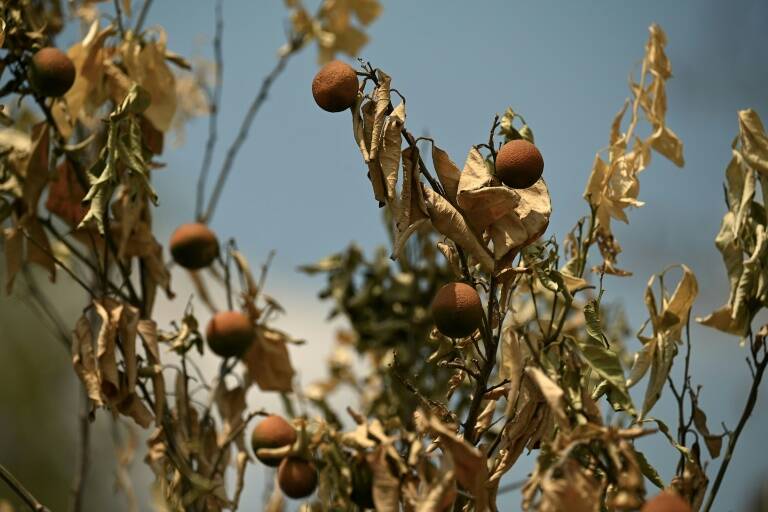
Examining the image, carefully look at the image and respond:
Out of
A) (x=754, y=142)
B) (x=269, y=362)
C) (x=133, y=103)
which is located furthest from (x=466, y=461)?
(x=269, y=362)

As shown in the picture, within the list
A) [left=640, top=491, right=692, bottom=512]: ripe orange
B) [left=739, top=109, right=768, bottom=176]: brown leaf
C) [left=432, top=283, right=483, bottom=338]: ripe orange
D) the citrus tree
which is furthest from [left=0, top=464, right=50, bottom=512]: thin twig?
[left=739, top=109, right=768, bottom=176]: brown leaf

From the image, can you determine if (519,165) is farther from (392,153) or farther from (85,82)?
(85,82)

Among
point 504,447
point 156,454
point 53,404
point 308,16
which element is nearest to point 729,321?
point 504,447

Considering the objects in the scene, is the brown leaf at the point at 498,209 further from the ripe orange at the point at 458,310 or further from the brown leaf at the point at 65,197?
the brown leaf at the point at 65,197

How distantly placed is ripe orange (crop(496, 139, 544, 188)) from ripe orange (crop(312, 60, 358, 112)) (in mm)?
211

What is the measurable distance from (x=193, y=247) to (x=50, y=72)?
485 mm

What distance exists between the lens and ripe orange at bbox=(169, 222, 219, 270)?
243 cm

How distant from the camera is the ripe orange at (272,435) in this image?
2.00 metres

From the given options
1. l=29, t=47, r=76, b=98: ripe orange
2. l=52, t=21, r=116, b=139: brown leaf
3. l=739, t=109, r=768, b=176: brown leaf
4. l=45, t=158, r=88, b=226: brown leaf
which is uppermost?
l=52, t=21, r=116, b=139: brown leaf

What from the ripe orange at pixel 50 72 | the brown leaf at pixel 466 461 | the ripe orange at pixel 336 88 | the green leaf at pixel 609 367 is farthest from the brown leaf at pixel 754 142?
the ripe orange at pixel 50 72

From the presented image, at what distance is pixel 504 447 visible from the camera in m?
1.57

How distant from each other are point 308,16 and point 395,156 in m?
2.10

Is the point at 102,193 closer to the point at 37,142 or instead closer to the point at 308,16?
the point at 37,142

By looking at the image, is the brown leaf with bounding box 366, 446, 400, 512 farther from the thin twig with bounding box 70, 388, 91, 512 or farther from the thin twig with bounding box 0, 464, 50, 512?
the thin twig with bounding box 70, 388, 91, 512
